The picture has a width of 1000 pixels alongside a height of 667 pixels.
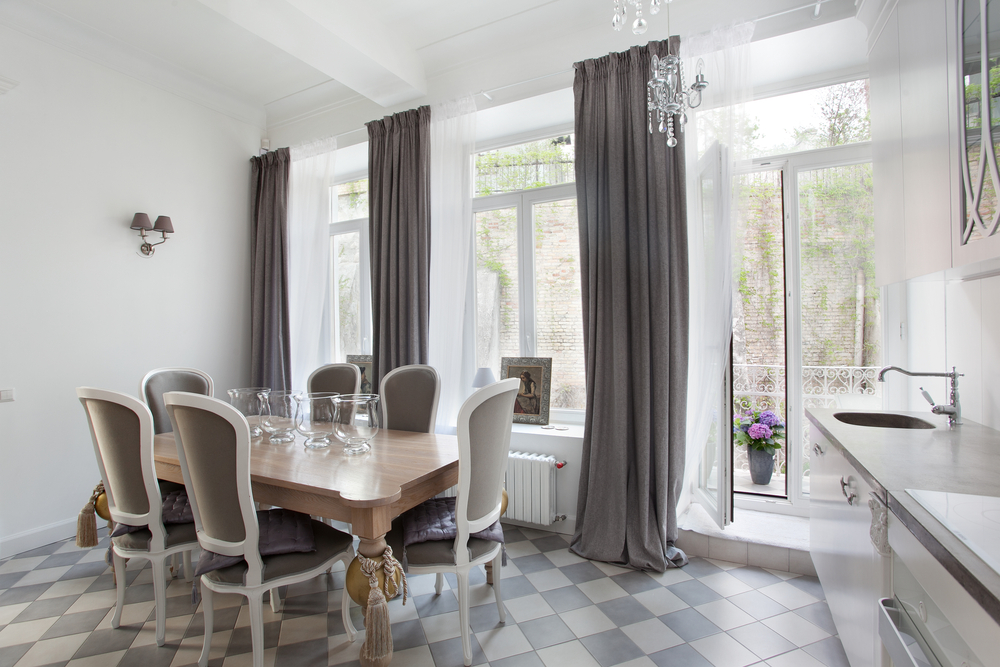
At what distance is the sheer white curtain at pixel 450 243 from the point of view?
3.44 metres

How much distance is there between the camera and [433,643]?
2.01 meters

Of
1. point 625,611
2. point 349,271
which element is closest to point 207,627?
point 625,611

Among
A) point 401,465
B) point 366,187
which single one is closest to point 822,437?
point 401,465

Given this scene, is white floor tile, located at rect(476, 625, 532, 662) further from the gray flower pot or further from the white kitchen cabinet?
the gray flower pot

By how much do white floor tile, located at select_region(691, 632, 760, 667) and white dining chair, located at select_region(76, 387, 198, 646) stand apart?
2117mm

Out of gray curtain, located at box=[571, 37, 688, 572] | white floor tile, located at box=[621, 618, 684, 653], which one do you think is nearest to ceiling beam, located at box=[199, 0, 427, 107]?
gray curtain, located at box=[571, 37, 688, 572]

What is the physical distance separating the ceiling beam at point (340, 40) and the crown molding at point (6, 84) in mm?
1496

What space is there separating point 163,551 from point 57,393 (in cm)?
189

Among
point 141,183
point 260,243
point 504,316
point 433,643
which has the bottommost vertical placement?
point 433,643

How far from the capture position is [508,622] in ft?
7.00

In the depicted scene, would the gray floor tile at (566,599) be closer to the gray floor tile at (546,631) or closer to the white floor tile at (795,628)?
the gray floor tile at (546,631)

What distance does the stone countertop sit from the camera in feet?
2.62

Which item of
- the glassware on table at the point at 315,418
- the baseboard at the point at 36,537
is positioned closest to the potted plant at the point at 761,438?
the glassware on table at the point at 315,418

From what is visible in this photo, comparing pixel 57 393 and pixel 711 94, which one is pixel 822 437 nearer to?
pixel 711 94
